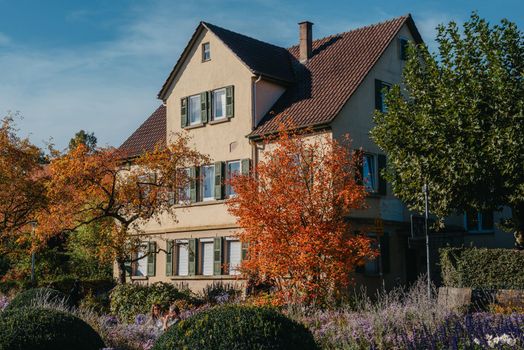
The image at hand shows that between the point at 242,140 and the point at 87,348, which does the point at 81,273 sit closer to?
the point at 242,140

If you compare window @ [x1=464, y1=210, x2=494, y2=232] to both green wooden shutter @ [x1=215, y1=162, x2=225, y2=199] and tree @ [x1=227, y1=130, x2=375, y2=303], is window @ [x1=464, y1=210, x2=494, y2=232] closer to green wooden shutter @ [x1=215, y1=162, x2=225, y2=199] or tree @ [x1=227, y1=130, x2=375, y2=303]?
tree @ [x1=227, y1=130, x2=375, y2=303]

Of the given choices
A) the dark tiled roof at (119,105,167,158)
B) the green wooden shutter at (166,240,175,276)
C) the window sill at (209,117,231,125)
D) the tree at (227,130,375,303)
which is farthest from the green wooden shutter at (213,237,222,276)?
the tree at (227,130,375,303)

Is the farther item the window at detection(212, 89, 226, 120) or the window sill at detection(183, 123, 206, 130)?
the window sill at detection(183, 123, 206, 130)

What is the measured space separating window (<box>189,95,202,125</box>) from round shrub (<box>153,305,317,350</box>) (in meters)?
24.3

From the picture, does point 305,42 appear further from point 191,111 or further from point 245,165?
point 245,165

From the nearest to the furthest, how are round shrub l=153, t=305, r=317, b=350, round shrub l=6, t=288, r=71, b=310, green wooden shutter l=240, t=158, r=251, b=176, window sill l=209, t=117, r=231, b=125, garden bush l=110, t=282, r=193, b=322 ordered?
round shrub l=153, t=305, r=317, b=350 → round shrub l=6, t=288, r=71, b=310 → garden bush l=110, t=282, r=193, b=322 → green wooden shutter l=240, t=158, r=251, b=176 → window sill l=209, t=117, r=231, b=125

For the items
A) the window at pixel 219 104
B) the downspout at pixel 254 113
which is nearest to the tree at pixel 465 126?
the downspout at pixel 254 113

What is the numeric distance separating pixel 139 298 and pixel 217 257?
28.9ft

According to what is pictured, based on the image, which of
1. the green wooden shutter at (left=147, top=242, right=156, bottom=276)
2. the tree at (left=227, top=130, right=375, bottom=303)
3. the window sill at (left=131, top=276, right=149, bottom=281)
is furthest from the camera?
the window sill at (left=131, top=276, right=149, bottom=281)

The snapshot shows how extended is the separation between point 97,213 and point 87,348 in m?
18.1

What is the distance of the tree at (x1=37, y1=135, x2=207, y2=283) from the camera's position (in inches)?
1062

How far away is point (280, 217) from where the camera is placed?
22.5m

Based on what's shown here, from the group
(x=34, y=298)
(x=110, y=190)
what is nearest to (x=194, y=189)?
(x=110, y=190)

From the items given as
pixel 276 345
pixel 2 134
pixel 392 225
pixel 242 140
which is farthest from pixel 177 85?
pixel 276 345
